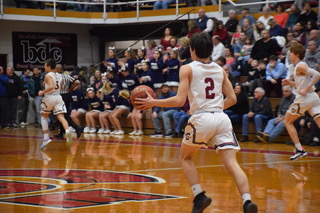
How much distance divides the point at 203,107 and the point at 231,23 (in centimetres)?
1213

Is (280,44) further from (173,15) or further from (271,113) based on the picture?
(173,15)

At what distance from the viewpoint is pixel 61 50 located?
22906mm

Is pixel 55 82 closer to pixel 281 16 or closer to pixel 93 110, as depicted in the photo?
pixel 93 110

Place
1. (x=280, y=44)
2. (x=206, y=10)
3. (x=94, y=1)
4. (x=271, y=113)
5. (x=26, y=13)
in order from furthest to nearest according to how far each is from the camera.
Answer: (x=94, y=1), (x=26, y=13), (x=206, y=10), (x=280, y=44), (x=271, y=113)

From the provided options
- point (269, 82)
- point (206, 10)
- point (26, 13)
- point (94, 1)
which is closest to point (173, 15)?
point (206, 10)

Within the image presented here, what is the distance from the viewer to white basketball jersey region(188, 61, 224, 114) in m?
5.21

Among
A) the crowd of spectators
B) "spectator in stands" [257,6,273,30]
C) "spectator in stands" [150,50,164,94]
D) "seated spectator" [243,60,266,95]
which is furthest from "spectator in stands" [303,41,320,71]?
"spectator in stands" [150,50,164,94]

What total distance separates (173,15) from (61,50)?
5.67 metres

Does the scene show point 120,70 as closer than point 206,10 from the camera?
Yes

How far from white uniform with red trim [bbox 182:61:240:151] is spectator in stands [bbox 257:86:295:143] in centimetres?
758

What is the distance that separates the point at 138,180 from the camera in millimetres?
7406

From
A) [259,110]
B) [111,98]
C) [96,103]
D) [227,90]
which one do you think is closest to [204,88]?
[227,90]

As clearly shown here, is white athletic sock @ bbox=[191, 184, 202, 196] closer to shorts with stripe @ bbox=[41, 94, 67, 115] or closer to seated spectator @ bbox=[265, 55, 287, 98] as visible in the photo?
shorts with stripe @ bbox=[41, 94, 67, 115]

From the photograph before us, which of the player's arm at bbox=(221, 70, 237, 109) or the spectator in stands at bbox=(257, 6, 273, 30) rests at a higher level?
the spectator in stands at bbox=(257, 6, 273, 30)
